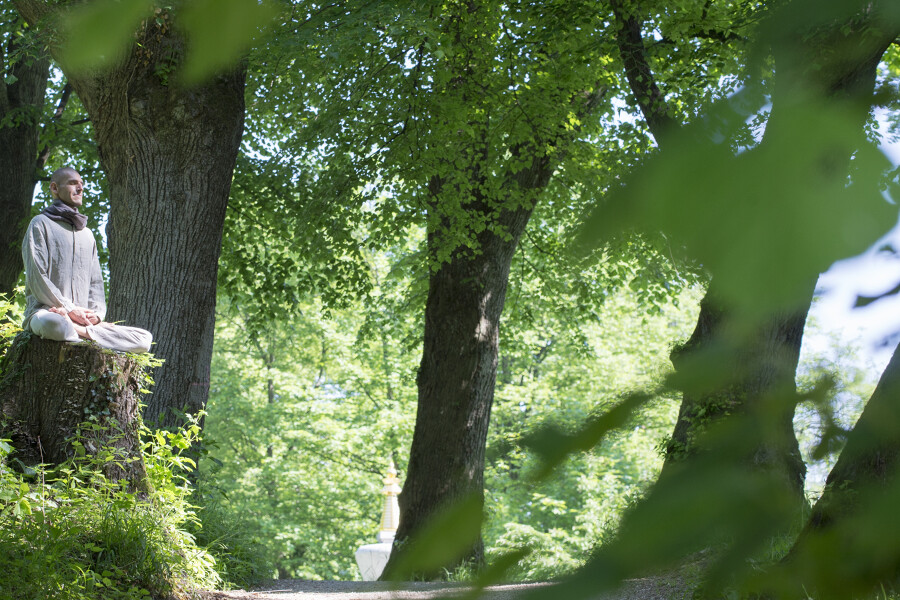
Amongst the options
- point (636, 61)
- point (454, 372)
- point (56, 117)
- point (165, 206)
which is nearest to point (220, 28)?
point (165, 206)

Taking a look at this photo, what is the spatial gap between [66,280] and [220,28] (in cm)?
629

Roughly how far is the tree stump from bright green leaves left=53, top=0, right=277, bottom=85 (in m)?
5.22

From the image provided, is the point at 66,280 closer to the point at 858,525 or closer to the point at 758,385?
the point at 758,385

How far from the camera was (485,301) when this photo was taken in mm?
9234

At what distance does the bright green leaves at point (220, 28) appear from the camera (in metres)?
0.44

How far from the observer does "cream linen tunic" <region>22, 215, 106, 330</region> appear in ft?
19.5

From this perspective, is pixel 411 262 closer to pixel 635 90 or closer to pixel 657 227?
pixel 635 90

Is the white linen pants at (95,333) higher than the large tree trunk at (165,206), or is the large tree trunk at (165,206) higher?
the large tree trunk at (165,206)

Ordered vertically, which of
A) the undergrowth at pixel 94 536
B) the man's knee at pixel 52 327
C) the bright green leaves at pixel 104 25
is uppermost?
the man's knee at pixel 52 327

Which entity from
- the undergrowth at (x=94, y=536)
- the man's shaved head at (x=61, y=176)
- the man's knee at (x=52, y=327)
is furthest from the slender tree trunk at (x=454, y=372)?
the man's knee at (x=52, y=327)

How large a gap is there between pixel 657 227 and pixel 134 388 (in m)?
5.79

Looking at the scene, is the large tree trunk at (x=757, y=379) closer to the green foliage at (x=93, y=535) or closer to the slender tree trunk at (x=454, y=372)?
the green foliage at (x=93, y=535)

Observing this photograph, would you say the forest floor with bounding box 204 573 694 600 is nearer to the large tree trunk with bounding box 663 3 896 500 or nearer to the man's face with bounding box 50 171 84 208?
the large tree trunk with bounding box 663 3 896 500

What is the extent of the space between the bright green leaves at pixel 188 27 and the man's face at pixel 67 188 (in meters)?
6.50
